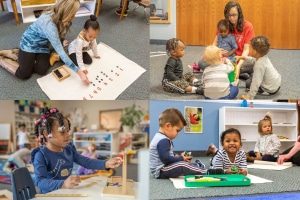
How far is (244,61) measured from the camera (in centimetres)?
147

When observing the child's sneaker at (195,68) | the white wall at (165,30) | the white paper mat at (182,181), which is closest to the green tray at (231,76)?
the child's sneaker at (195,68)

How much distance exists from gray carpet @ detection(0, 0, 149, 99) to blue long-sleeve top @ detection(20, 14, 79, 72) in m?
0.08

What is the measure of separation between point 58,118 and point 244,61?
0.80 metres

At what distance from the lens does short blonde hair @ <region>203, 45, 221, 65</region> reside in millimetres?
1412

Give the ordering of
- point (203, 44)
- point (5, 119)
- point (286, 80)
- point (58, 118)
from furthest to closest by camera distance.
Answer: point (5, 119)
point (286, 80)
point (203, 44)
point (58, 118)

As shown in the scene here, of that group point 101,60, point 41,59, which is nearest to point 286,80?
point 101,60

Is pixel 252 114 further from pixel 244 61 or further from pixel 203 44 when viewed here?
pixel 203 44

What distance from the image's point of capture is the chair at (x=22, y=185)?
99 centimetres

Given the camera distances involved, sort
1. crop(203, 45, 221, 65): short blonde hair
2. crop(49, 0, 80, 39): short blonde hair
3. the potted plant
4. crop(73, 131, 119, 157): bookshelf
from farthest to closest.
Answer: crop(73, 131, 119, 157): bookshelf
the potted plant
crop(203, 45, 221, 65): short blonde hair
crop(49, 0, 80, 39): short blonde hair

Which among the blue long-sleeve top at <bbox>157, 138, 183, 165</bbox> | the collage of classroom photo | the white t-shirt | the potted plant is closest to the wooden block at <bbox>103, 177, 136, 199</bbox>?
the collage of classroom photo

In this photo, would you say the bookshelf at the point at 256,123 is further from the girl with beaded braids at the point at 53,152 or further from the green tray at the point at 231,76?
the girl with beaded braids at the point at 53,152

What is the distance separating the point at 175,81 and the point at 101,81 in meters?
0.30

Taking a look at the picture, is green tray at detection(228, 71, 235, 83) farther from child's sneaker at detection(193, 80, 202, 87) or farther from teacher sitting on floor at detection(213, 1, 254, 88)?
child's sneaker at detection(193, 80, 202, 87)

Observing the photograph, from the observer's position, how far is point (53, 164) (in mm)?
1089
